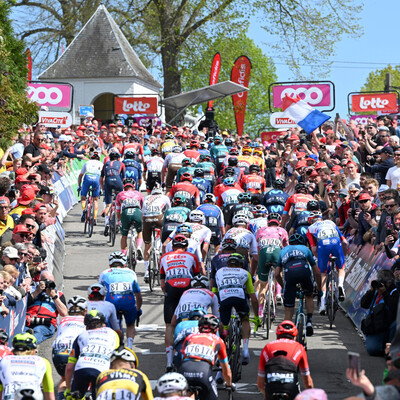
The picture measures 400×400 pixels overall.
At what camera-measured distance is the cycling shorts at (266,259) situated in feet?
49.5

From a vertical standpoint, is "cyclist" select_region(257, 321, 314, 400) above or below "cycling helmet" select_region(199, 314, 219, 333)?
below

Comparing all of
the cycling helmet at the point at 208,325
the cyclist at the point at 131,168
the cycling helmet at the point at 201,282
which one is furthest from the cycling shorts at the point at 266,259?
the cyclist at the point at 131,168

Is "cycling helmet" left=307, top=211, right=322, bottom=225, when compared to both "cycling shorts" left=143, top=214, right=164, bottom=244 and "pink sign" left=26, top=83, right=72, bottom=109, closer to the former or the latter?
"cycling shorts" left=143, top=214, right=164, bottom=244

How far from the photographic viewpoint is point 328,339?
14.5 metres

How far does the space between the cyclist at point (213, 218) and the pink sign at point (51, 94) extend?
13.3 metres

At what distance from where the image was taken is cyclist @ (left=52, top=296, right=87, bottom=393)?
1096cm

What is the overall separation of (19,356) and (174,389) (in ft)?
6.74

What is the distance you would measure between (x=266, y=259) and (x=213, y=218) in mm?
2301

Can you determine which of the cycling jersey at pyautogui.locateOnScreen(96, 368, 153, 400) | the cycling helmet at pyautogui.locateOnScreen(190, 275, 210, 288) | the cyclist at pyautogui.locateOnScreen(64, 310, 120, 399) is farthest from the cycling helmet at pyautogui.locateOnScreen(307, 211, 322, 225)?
the cycling jersey at pyautogui.locateOnScreen(96, 368, 153, 400)

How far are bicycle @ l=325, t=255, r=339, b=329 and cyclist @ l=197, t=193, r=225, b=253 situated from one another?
287 cm

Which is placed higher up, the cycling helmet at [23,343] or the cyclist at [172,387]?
the cycling helmet at [23,343]

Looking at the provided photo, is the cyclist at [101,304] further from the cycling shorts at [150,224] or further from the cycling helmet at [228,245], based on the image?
the cycling shorts at [150,224]

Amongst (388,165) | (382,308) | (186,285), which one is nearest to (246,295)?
(186,285)

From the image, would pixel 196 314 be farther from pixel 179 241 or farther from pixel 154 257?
pixel 154 257
